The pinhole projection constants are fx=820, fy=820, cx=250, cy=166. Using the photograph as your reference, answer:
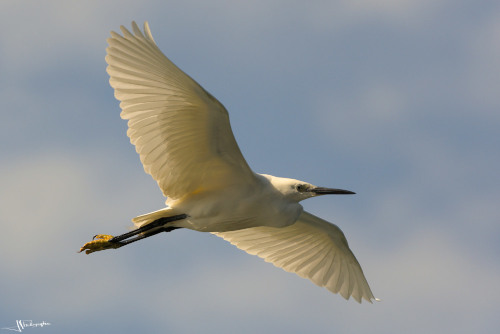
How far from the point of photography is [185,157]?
1359cm

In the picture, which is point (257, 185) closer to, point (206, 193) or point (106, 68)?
point (206, 193)

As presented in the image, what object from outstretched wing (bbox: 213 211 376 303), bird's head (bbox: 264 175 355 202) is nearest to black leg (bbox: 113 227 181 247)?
bird's head (bbox: 264 175 355 202)

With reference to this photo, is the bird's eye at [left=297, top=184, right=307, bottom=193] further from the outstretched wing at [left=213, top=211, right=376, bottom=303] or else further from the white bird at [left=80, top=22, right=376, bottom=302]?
the outstretched wing at [left=213, top=211, right=376, bottom=303]

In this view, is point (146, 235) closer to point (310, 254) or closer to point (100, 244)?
point (100, 244)

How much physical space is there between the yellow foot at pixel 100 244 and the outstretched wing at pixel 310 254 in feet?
8.78

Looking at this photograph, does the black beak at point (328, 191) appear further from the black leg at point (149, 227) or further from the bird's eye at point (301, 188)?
the black leg at point (149, 227)

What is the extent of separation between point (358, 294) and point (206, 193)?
4.28 meters

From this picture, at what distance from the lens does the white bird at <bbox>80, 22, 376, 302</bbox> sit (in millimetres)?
12773

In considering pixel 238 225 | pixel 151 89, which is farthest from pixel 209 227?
pixel 151 89

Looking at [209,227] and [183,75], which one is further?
[209,227]

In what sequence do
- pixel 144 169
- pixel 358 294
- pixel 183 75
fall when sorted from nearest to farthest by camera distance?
pixel 183 75 → pixel 144 169 → pixel 358 294

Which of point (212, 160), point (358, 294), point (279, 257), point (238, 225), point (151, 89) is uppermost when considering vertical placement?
point (151, 89)

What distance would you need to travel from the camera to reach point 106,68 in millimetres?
12836

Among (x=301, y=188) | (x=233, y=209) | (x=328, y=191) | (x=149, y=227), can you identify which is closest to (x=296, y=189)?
(x=301, y=188)
